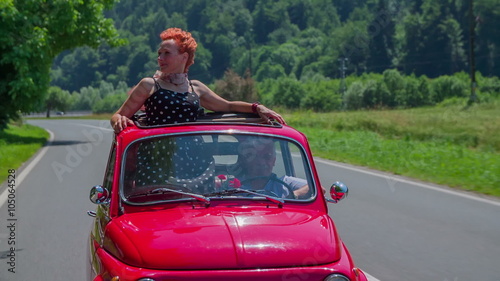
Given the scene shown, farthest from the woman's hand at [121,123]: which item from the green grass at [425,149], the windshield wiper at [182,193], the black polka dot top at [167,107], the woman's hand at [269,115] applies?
the green grass at [425,149]

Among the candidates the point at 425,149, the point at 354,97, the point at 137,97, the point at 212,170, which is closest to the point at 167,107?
the point at 137,97

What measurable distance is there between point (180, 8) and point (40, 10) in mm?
137172

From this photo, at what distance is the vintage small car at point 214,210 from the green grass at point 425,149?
8796 millimetres

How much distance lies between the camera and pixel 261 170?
4785 millimetres

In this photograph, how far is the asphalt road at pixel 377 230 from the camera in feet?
22.6

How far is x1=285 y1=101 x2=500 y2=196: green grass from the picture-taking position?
15063 mm

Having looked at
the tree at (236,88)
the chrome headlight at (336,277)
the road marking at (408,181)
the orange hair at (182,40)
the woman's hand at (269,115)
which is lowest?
the tree at (236,88)

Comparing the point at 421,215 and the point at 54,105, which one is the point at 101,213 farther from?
the point at 54,105

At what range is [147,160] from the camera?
4.59 m

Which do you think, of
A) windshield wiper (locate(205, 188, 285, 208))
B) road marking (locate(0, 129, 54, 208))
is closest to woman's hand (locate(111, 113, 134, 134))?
windshield wiper (locate(205, 188, 285, 208))

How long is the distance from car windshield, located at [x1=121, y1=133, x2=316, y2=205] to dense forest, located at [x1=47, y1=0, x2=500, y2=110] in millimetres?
73012

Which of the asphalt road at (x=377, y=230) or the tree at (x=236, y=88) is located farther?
the tree at (x=236, y=88)

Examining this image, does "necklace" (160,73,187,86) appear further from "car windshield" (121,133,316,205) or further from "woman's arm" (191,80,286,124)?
"car windshield" (121,133,316,205)

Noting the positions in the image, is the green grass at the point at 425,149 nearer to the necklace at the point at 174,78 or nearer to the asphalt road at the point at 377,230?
the asphalt road at the point at 377,230
